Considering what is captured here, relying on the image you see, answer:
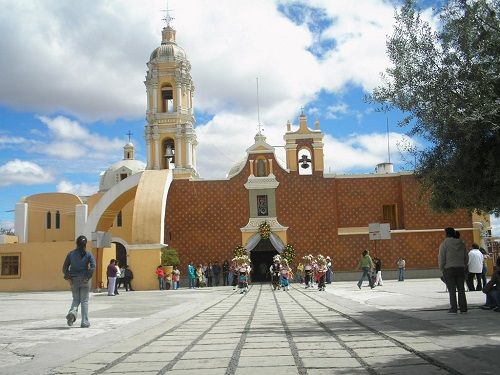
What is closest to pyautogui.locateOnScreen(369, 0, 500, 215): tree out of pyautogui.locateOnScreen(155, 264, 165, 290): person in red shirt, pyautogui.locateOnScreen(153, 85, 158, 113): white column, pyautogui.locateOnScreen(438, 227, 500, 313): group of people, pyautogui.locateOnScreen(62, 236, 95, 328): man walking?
pyautogui.locateOnScreen(438, 227, 500, 313): group of people

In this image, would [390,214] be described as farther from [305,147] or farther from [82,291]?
[82,291]

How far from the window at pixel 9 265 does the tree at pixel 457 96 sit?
26041mm

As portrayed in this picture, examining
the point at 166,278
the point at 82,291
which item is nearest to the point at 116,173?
the point at 166,278

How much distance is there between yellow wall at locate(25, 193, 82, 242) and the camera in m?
39.3

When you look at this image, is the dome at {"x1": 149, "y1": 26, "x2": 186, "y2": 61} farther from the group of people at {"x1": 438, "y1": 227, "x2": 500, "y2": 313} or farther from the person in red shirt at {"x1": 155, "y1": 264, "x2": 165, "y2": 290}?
the group of people at {"x1": 438, "y1": 227, "x2": 500, "y2": 313}

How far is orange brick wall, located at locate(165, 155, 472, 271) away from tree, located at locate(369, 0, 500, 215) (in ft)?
76.6

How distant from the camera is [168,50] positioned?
3825 cm

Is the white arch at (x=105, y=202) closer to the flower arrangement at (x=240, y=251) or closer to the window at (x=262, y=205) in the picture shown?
the flower arrangement at (x=240, y=251)

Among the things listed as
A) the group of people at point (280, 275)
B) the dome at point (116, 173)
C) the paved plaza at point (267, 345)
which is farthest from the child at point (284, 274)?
the dome at point (116, 173)

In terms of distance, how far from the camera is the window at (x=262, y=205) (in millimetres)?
34156

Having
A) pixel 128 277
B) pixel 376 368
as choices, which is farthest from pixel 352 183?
pixel 376 368

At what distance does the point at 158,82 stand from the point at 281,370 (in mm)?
34100

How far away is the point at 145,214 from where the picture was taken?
30438 millimetres

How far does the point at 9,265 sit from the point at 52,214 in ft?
36.8
